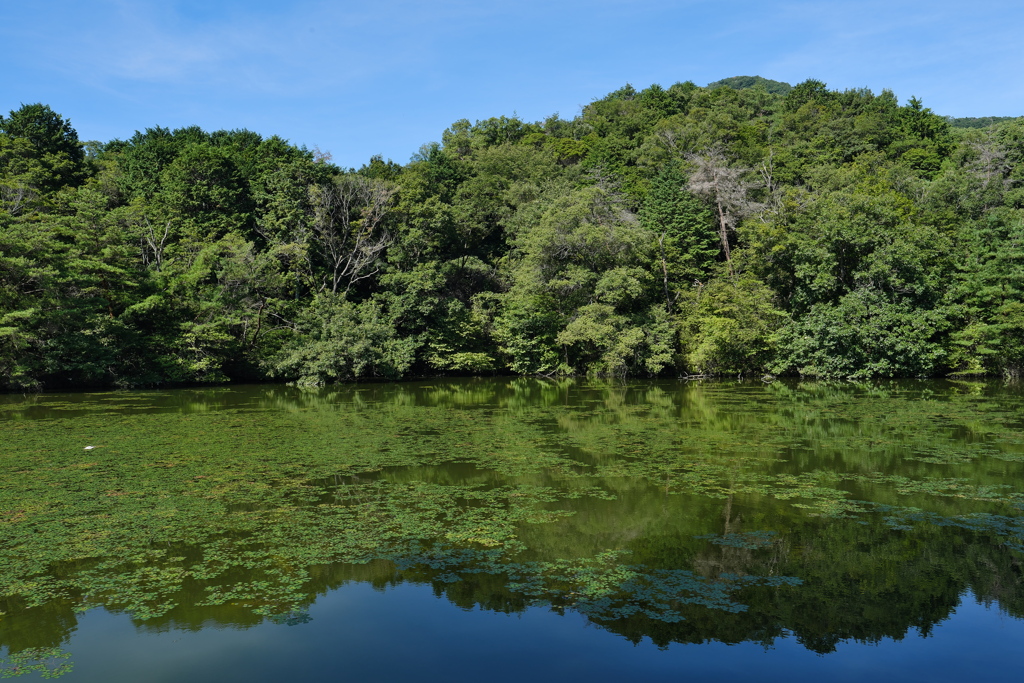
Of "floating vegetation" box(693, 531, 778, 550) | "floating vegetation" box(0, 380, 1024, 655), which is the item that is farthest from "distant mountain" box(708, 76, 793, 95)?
"floating vegetation" box(693, 531, 778, 550)

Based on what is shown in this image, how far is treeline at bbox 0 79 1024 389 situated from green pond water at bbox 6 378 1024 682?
11.2 m

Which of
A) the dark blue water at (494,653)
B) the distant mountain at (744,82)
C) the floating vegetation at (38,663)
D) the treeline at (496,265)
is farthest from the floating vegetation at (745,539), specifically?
the distant mountain at (744,82)

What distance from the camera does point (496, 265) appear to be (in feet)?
109

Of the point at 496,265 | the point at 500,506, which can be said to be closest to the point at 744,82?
the point at 496,265

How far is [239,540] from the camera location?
279 inches

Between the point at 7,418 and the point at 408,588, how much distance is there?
49.1 ft

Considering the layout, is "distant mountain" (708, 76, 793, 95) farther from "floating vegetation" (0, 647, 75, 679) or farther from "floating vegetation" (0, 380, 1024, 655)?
"floating vegetation" (0, 647, 75, 679)

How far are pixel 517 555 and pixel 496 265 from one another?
90.1 feet

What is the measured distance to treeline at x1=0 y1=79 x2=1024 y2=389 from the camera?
23141mm

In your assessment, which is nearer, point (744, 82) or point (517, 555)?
point (517, 555)

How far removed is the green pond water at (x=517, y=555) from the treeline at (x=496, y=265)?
11.2 meters

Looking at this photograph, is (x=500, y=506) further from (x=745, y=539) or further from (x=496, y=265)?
(x=496, y=265)

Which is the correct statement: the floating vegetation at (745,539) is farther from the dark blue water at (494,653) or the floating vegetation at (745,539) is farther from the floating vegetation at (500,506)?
the dark blue water at (494,653)

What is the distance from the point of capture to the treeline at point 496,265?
23.1m
